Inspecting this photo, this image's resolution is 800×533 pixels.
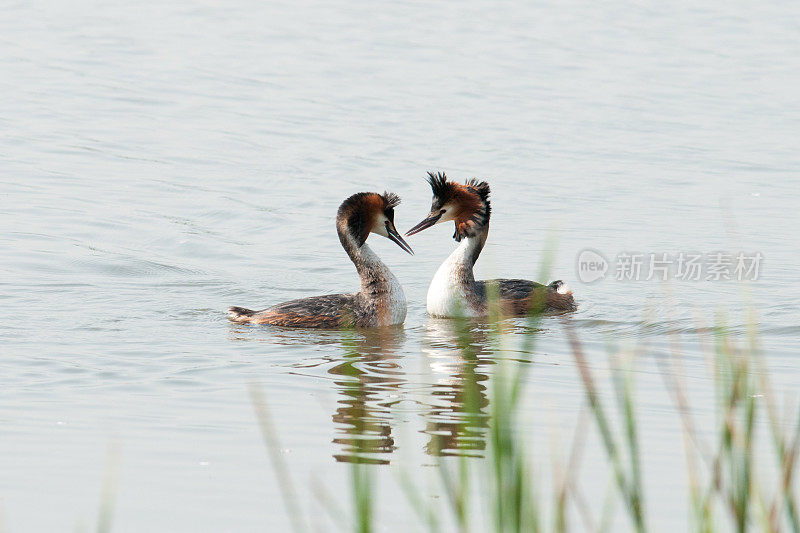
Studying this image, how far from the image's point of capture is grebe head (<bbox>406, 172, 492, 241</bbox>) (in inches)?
460

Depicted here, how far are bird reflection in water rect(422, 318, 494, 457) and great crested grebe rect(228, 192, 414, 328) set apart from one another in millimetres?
455

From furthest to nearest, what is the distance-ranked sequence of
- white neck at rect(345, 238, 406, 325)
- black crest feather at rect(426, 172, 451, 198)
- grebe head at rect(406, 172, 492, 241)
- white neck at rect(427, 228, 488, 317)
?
grebe head at rect(406, 172, 492, 241), black crest feather at rect(426, 172, 451, 198), white neck at rect(427, 228, 488, 317), white neck at rect(345, 238, 406, 325)

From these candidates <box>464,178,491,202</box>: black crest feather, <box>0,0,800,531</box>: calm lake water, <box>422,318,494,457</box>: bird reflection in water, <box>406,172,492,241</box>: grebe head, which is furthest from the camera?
<box>464,178,491,202</box>: black crest feather

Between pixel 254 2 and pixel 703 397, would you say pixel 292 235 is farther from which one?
pixel 254 2

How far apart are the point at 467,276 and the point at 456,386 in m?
3.22

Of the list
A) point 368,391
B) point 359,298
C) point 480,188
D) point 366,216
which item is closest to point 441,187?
point 480,188

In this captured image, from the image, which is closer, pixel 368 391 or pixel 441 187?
pixel 368 391

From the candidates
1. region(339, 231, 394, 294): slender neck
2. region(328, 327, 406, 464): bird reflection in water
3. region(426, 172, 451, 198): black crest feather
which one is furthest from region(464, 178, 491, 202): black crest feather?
A: region(328, 327, 406, 464): bird reflection in water

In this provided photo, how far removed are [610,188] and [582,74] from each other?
23.6 feet

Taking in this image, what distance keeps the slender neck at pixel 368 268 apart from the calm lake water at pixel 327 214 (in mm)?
479

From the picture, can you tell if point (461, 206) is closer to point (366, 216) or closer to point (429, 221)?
point (429, 221)

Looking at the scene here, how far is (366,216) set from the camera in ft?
35.7

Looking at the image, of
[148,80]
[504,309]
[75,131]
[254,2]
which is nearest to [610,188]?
[504,309]

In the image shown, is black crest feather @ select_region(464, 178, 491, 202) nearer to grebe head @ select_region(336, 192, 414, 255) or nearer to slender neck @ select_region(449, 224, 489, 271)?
slender neck @ select_region(449, 224, 489, 271)
